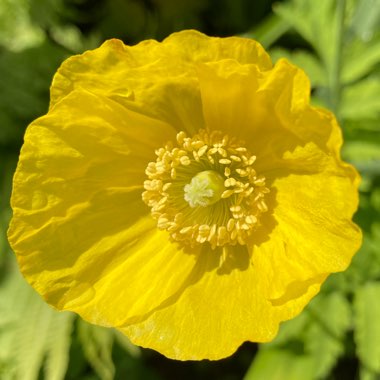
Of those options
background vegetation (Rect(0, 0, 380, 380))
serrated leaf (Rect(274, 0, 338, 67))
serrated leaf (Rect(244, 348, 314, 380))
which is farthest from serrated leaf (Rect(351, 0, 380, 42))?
serrated leaf (Rect(244, 348, 314, 380))

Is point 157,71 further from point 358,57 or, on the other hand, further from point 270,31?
point 270,31

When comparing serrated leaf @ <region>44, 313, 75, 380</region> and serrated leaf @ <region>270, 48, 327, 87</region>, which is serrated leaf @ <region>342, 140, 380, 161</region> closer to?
serrated leaf @ <region>270, 48, 327, 87</region>

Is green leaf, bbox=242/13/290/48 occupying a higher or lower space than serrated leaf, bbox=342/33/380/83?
lower

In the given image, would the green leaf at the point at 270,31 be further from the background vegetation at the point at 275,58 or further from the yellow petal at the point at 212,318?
the yellow petal at the point at 212,318

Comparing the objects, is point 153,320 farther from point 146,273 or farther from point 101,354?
point 101,354

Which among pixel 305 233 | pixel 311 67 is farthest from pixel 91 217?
pixel 311 67

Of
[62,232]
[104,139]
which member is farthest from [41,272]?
[104,139]
